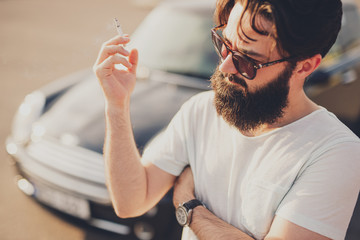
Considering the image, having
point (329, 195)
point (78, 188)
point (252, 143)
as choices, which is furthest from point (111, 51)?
point (78, 188)

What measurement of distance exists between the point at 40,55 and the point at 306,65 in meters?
7.31

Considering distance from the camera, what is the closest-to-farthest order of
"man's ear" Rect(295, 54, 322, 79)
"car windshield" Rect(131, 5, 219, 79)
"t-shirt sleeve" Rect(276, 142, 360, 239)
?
"t-shirt sleeve" Rect(276, 142, 360, 239)
"man's ear" Rect(295, 54, 322, 79)
"car windshield" Rect(131, 5, 219, 79)

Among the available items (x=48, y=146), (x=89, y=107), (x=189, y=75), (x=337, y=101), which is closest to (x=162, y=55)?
(x=189, y=75)

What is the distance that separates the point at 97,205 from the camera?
2508 mm

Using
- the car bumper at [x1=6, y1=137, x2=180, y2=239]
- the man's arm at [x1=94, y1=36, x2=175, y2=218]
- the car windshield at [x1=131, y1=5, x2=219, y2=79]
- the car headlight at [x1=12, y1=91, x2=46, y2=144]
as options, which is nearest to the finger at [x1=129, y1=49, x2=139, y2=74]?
the man's arm at [x1=94, y1=36, x2=175, y2=218]

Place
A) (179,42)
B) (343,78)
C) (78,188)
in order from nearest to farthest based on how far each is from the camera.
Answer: (78,188)
(179,42)
(343,78)

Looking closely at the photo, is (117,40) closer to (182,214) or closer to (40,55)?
(182,214)

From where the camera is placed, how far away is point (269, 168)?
1.32 m

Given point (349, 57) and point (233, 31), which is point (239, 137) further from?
point (349, 57)

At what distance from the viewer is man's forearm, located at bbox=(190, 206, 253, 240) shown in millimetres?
1322

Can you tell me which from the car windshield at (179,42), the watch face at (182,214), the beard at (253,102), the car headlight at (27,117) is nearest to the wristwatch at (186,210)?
the watch face at (182,214)

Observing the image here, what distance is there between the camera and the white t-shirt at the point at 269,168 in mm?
1200

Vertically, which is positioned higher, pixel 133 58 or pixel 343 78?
pixel 133 58

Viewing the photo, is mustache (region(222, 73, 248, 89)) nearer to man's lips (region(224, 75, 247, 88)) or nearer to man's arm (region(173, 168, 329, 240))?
man's lips (region(224, 75, 247, 88))
